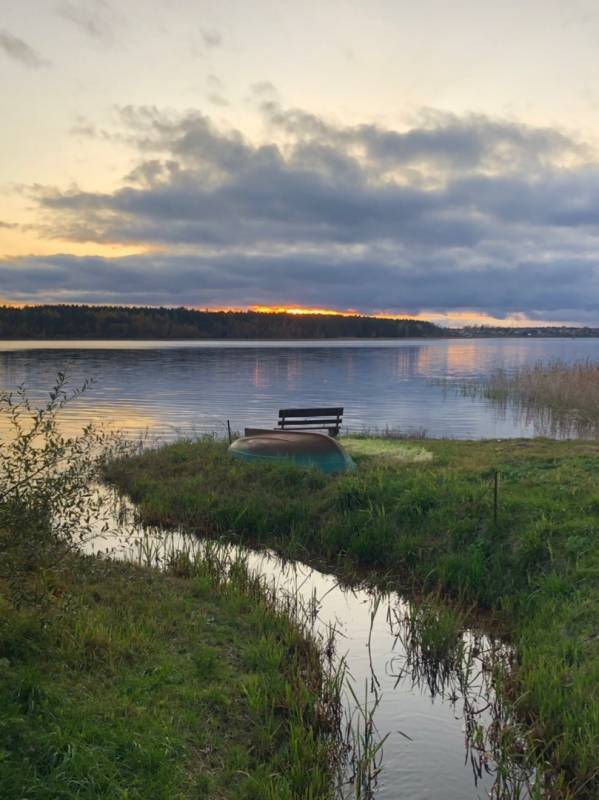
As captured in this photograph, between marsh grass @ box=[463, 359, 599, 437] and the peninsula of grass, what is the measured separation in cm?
1342

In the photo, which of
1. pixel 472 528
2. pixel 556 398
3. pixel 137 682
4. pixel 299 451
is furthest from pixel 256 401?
pixel 137 682

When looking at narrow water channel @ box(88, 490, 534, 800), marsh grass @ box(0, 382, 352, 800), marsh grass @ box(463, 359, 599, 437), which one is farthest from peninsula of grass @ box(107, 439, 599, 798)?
marsh grass @ box(463, 359, 599, 437)

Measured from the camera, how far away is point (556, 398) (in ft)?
123

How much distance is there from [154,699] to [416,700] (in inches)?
122

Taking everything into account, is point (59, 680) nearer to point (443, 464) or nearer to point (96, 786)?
point (96, 786)

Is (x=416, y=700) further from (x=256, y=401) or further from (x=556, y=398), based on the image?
(x=256, y=401)

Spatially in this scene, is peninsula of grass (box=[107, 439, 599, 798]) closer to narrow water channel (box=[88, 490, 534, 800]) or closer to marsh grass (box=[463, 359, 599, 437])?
narrow water channel (box=[88, 490, 534, 800])

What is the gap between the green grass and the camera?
191 inches

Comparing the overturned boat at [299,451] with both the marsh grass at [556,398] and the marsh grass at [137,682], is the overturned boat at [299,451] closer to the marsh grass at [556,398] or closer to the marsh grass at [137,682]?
the marsh grass at [137,682]

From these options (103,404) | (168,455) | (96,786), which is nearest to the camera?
(96,786)

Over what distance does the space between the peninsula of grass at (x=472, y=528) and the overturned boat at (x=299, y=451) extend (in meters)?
0.51

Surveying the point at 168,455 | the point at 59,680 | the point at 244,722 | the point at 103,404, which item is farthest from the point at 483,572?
the point at 103,404

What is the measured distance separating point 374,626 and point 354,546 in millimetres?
2597

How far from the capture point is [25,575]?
6641 mm
